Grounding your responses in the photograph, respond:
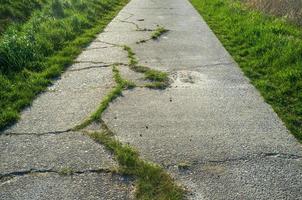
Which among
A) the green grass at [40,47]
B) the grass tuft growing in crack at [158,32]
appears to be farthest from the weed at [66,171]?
the grass tuft growing in crack at [158,32]

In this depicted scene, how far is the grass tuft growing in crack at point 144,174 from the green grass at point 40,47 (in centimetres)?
158

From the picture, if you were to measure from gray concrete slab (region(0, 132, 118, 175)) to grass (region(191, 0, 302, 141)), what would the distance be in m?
2.44

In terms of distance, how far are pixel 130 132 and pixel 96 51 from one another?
12.0 ft

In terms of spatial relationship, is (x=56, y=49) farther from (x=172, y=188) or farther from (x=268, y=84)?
(x=172, y=188)

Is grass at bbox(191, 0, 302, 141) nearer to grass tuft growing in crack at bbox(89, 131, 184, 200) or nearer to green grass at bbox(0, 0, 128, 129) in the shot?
grass tuft growing in crack at bbox(89, 131, 184, 200)

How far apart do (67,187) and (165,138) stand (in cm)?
139

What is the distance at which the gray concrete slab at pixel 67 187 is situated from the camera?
3.66m

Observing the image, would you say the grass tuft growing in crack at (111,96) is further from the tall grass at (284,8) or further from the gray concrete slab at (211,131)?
the tall grass at (284,8)

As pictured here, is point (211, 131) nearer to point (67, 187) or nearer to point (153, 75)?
point (67, 187)

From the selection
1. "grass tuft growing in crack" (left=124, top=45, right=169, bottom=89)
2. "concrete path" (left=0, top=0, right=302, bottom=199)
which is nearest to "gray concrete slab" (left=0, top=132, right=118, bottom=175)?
"concrete path" (left=0, top=0, right=302, bottom=199)

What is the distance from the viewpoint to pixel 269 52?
754 cm

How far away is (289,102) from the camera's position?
569 centimetres

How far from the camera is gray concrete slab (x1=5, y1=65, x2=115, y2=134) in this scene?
4.98m

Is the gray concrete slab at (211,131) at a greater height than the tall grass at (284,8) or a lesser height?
lesser
